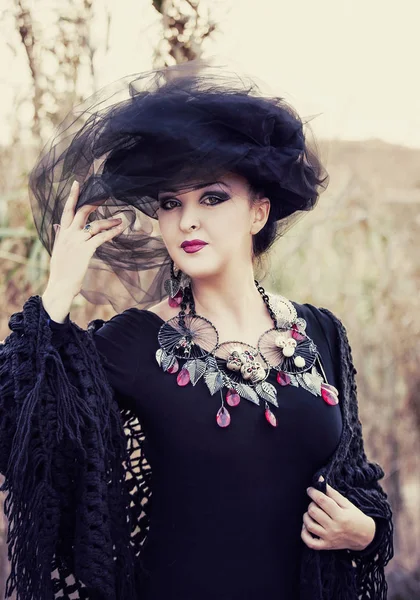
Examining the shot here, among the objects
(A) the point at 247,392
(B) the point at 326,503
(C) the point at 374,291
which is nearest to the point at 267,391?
(A) the point at 247,392

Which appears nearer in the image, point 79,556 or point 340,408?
point 79,556

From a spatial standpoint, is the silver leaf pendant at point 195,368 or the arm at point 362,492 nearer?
the silver leaf pendant at point 195,368

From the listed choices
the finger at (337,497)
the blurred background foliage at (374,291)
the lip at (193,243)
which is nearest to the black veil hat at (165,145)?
the lip at (193,243)

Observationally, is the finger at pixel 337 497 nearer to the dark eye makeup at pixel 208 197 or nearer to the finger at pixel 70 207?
the dark eye makeup at pixel 208 197

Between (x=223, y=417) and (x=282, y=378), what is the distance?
0.18 meters

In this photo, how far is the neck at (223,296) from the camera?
155 cm

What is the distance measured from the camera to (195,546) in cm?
140

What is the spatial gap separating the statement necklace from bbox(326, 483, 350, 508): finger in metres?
0.19

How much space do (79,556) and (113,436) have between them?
0.80 feet

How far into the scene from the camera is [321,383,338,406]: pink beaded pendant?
152 cm

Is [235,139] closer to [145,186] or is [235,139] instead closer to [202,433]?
[145,186]

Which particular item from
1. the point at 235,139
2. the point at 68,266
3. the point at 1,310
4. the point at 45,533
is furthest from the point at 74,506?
the point at 1,310

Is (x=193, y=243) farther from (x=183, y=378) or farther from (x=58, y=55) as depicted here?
(x=58, y=55)

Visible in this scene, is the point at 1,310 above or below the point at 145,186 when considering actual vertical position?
below
